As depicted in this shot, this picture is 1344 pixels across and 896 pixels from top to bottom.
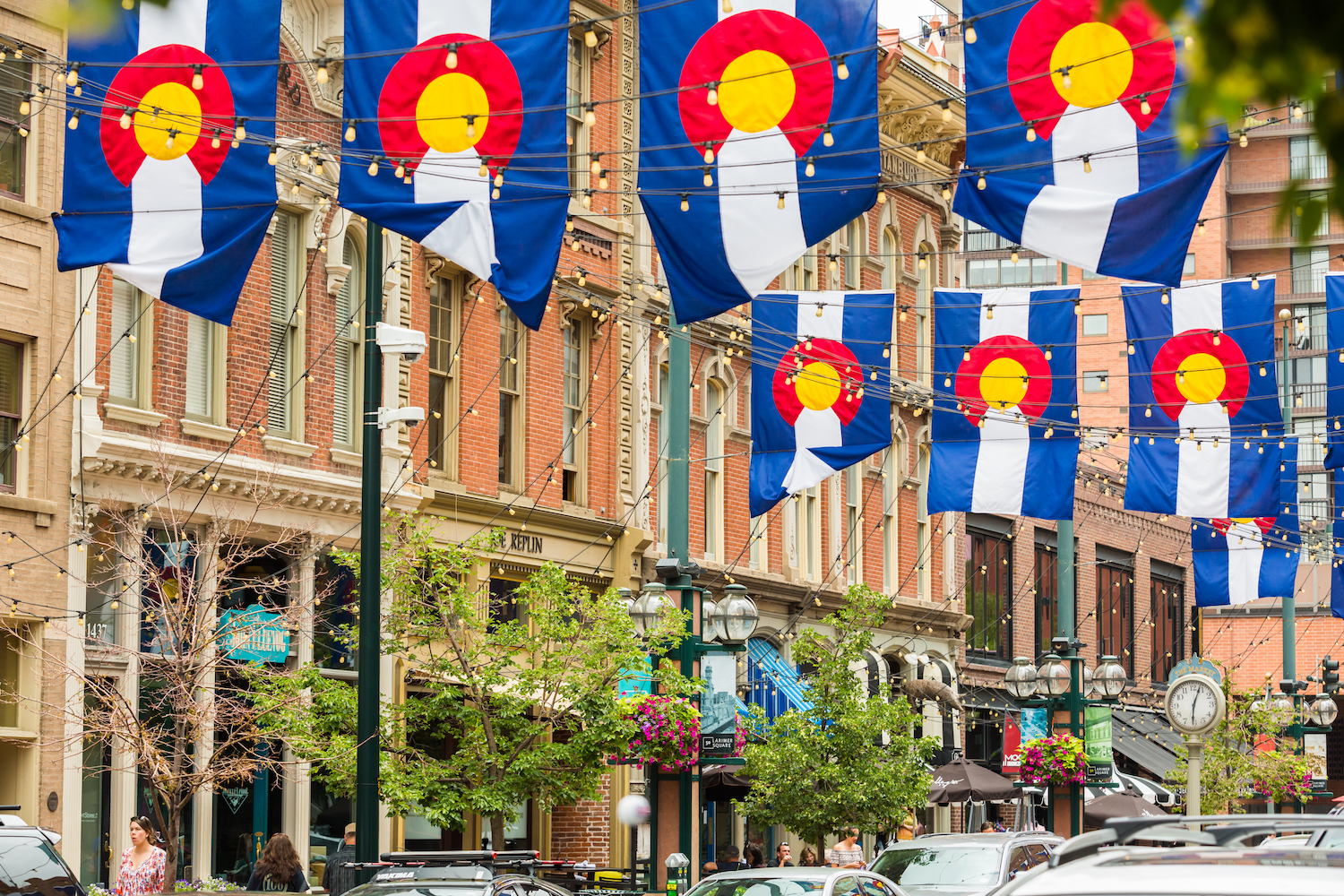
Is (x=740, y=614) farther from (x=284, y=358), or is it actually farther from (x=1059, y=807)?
(x=1059, y=807)

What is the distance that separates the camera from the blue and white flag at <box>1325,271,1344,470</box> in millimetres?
23516

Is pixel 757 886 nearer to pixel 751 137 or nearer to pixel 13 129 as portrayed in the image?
pixel 751 137

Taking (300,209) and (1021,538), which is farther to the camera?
(1021,538)

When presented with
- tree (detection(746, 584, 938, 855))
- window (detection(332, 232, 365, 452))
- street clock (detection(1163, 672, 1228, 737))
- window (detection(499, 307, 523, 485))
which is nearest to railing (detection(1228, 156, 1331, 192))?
window (detection(499, 307, 523, 485))

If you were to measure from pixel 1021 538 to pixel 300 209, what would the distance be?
1009 inches

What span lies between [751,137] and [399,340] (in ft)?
11.0

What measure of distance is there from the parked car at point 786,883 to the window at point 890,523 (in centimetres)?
2308

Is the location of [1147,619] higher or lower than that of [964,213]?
lower

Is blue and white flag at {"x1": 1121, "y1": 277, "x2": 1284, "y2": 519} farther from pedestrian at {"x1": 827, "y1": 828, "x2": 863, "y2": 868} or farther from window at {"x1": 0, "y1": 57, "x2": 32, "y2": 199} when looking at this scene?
window at {"x1": 0, "y1": 57, "x2": 32, "y2": 199}

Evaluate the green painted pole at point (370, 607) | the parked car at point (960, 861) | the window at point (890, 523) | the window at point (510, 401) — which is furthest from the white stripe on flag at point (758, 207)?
the window at point (890, 523)

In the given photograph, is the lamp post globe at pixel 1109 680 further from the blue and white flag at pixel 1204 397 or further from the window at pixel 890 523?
the window at pixel 890 523

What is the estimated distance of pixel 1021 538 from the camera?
44.8m

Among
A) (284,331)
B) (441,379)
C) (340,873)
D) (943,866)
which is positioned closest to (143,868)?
(340,873)

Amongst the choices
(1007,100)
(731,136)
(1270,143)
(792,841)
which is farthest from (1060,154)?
(1270,143)
